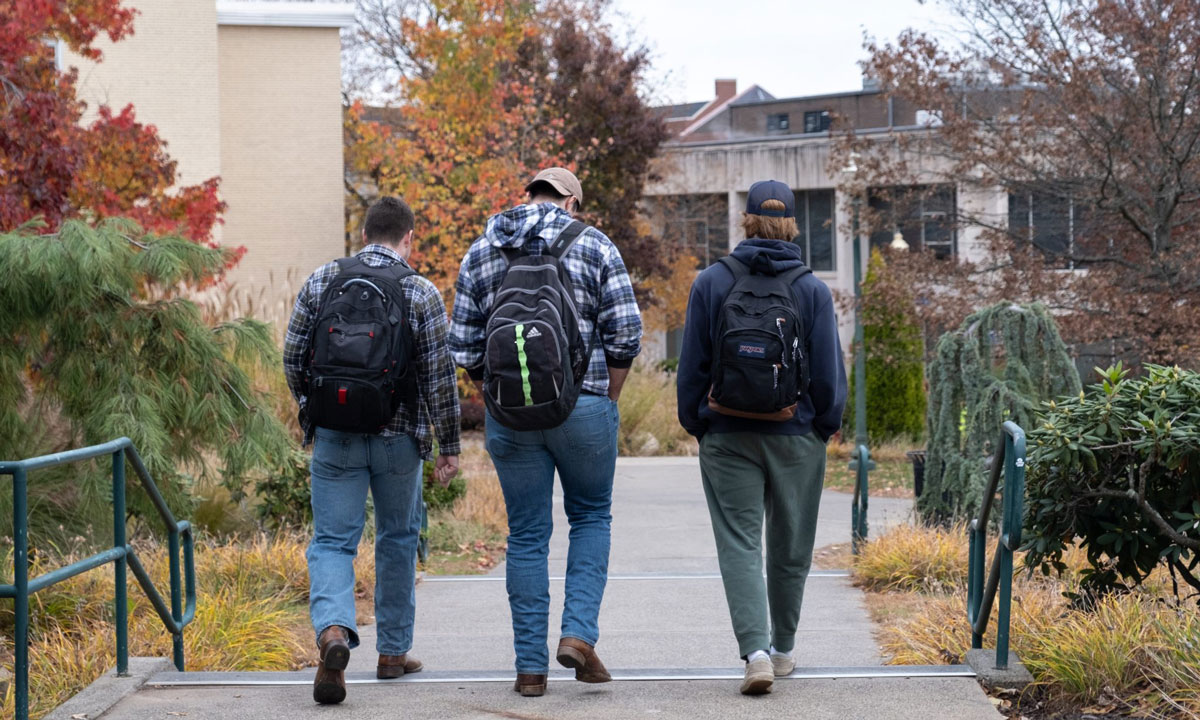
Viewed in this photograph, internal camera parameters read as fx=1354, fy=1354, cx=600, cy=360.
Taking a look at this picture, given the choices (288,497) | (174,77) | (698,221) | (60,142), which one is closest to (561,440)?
(288,497)

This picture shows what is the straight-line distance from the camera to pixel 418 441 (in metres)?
4.92

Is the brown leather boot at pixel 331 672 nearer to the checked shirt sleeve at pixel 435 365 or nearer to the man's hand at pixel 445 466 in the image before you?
the man's hand at pixel 445 466

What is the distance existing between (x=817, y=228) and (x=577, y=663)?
38.0 metres

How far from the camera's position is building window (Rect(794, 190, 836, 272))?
4106 centimetres

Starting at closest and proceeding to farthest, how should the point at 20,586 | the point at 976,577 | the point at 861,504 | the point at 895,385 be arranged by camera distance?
the point at 20,586 → the point at 976,577 → the point at 861,504 → the point at 895,385

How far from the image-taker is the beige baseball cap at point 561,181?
4.78 m

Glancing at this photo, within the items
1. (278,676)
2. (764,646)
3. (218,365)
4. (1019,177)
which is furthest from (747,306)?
(1019,177)

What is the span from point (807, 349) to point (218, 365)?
4701mm

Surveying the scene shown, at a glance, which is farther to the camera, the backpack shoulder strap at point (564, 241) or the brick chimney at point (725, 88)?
the brick chimney at point (725, 88)

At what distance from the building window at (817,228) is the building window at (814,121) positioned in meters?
10.1

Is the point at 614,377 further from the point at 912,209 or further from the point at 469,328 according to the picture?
the point at 912,209

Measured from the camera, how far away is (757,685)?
456cm

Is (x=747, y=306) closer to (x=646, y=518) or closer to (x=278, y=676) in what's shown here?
(x=278, y=676)

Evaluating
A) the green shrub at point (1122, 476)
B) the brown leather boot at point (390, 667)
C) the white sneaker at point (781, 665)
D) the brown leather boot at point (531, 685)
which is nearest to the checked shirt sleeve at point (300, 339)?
the brown leather boot at point (390, 667)
